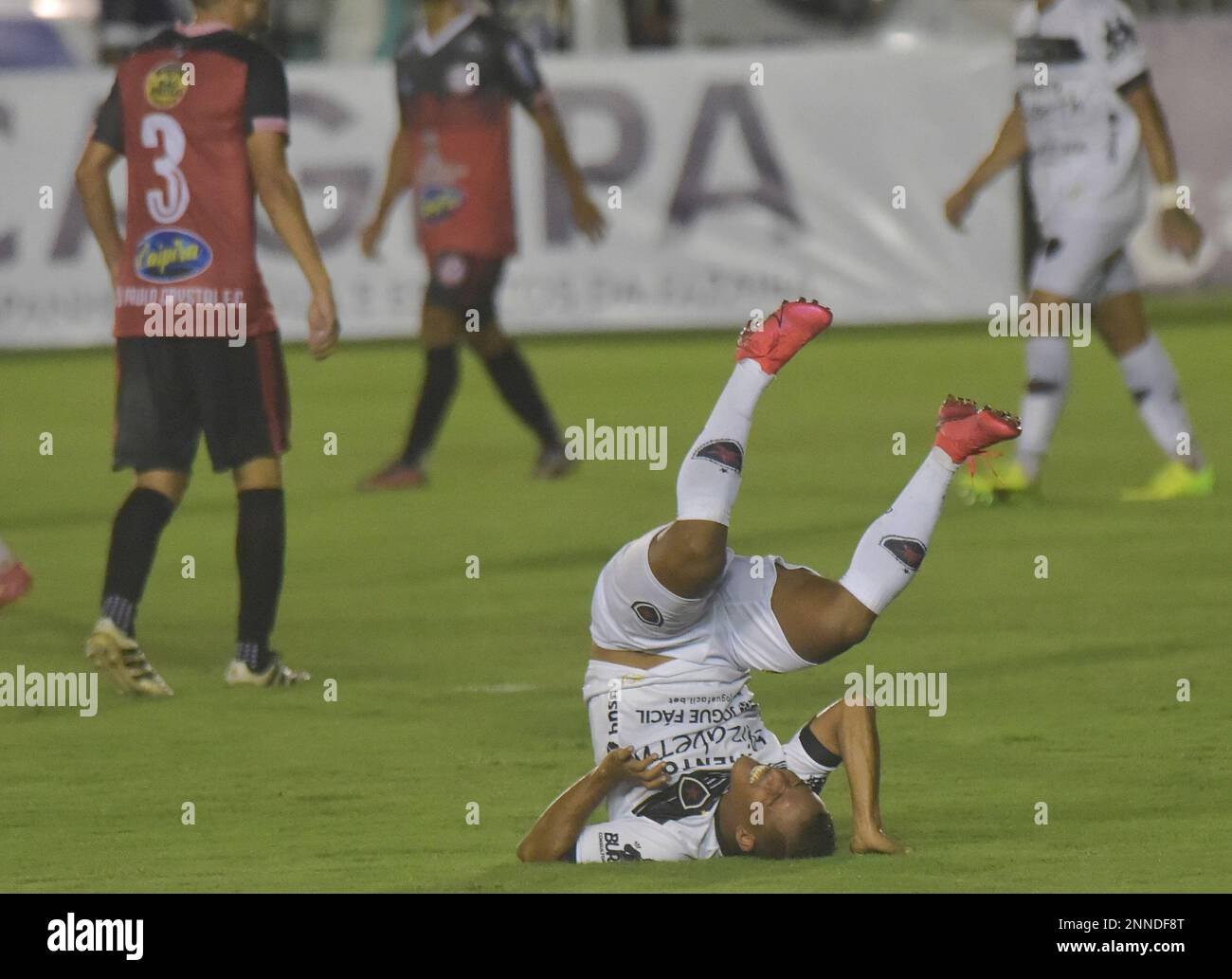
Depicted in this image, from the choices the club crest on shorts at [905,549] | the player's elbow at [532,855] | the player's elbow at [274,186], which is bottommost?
the player's elbow at [532,855]

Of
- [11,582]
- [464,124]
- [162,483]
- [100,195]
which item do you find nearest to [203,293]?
[100,195]

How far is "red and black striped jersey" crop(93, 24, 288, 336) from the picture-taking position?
28.9 ft

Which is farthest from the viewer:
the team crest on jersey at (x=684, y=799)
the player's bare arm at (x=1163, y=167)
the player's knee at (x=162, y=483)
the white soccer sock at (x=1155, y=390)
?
the white soccer sock at (x=1155, y=390)

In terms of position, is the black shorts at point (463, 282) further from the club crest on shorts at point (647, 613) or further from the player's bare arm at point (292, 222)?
the club crest on shorts at point (647, 613)

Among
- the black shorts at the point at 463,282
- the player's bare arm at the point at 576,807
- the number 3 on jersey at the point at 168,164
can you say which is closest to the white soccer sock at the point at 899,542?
the player's bare arm at the point at 576,807

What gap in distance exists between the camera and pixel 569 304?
21.4 meters

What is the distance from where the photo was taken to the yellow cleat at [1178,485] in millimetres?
13000

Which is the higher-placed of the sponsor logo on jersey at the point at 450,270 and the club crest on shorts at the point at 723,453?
the sponsor logo on jersey at the point at 450,270

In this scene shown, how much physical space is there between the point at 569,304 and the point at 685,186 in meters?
1.25

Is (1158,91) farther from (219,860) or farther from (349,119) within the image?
(219,860)

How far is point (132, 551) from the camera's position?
8.81 meters

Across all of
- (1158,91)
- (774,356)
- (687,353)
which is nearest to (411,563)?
(774,356)

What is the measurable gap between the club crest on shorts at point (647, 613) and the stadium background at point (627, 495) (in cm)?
65
